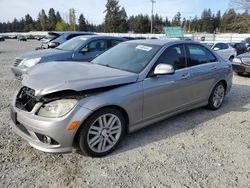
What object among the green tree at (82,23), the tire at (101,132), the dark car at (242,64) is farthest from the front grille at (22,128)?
the green tree at (82,23)

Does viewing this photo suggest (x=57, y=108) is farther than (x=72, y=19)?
No

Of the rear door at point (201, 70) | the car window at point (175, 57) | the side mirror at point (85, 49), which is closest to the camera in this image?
the car window at point (175, 57)

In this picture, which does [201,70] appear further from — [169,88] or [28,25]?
[28,25]

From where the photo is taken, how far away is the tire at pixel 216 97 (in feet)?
17.1

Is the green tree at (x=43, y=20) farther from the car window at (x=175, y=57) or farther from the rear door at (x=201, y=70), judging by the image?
the car window at (x=175, y=57)

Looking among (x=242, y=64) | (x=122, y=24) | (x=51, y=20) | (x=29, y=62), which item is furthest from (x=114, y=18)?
(x=29, y=62)

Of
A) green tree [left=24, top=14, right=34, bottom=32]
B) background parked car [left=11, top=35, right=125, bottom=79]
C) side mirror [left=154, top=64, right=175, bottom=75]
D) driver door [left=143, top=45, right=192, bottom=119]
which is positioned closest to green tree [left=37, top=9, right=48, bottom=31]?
green tree [left=24, top=14, right=34, bottom=32]

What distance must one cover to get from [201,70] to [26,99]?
3.20 m

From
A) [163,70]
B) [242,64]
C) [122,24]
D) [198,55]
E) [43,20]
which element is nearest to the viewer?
[163,70]

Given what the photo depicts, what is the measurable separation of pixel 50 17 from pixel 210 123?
110827 mm

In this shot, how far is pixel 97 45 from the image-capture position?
25.4 feet

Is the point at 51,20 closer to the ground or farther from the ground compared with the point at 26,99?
farther from the ground

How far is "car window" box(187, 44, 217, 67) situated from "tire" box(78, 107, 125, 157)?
6.38 feet

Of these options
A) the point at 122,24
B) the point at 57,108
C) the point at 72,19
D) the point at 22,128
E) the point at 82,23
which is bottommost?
the point at 22,128
